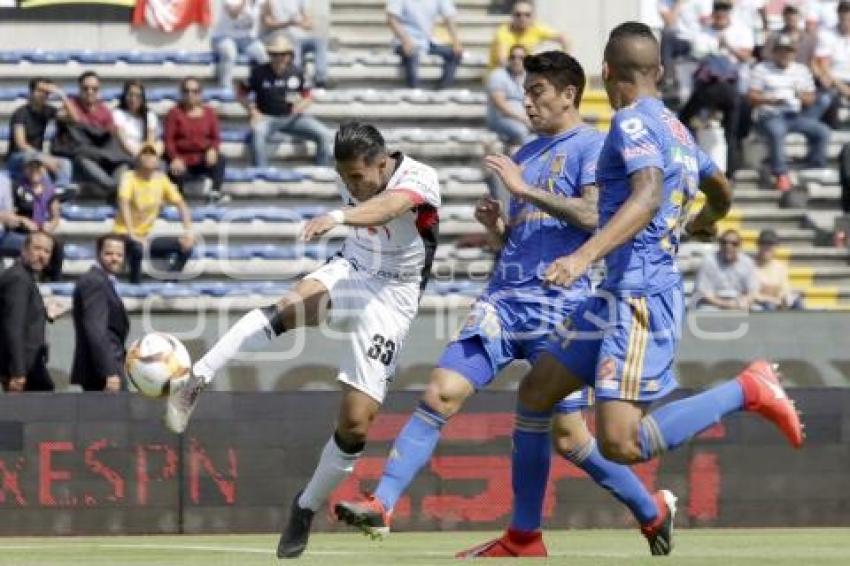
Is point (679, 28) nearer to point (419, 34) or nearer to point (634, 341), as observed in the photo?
point (419, 34)

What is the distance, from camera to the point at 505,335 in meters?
11.6

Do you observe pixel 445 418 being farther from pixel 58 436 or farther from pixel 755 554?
pixel 58 436

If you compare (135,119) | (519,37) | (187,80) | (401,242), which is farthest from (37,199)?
(401,242)

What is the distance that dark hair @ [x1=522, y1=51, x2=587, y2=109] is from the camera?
11.7 metres

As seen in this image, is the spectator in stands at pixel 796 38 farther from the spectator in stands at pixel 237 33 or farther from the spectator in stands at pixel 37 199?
the spectator in stands at pixel 37 199

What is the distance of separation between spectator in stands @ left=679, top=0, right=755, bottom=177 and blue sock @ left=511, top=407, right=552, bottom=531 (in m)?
12.0

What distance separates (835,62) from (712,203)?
13.6 metres

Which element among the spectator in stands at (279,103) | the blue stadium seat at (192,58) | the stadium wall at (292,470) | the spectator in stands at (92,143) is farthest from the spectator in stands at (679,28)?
the stadium wall at (292,470)

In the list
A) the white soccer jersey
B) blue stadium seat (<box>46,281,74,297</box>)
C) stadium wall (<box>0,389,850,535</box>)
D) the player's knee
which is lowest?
stadium wall (<box>0,389,850,535</box>)

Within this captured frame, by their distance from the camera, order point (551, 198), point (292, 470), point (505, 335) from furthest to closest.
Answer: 1. point (292, 470)
2. point (505, 335)
3. point (551, 198)

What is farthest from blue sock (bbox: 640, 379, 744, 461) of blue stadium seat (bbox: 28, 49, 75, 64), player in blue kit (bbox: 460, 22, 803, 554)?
blue stadium seat (bbox: 28, 49, 75, 64)

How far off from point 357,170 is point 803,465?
6.14m

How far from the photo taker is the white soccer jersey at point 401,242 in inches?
476

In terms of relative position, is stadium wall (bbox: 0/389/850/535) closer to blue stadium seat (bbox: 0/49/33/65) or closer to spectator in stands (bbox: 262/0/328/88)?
spectator in stands (bbox: 262/0/328/88)
